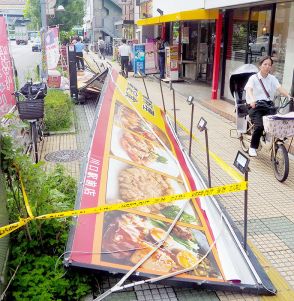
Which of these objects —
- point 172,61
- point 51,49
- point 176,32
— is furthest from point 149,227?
point 176,32

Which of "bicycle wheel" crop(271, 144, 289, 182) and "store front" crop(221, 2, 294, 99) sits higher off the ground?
"store front" crop(221, 2, 294, 99)

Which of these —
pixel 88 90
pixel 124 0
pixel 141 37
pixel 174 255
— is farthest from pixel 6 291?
pixel 124 0

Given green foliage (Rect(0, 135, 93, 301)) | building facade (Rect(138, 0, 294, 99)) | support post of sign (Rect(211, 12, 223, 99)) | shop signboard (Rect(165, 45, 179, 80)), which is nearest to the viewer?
green foliage (Rect(0, 135, 93, 301))

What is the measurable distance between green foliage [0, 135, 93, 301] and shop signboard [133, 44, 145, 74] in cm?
1493

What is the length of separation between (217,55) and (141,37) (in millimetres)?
12023

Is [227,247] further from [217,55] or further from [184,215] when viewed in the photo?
[217,55]

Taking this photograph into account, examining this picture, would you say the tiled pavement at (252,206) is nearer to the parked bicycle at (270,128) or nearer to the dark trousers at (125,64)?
the parked bicycle at (270,128)

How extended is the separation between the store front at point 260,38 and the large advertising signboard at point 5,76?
5.89 metres

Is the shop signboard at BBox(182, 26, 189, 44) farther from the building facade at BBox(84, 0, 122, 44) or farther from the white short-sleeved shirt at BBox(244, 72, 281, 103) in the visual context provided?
the building facade at BBox(84, 0, 122, 44)

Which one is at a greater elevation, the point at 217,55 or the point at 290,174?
the point at 217,55

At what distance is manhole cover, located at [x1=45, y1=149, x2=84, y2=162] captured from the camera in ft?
22.1

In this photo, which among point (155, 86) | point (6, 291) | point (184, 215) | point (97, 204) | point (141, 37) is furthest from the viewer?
point (141, 37)

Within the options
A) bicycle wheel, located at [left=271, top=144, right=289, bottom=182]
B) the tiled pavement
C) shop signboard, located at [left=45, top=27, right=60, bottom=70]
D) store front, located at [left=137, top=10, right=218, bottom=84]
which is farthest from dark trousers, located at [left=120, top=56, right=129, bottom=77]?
bicycle wheel, located at [left=271, top=144, right=289, bottom=182]

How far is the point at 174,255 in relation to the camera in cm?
337
